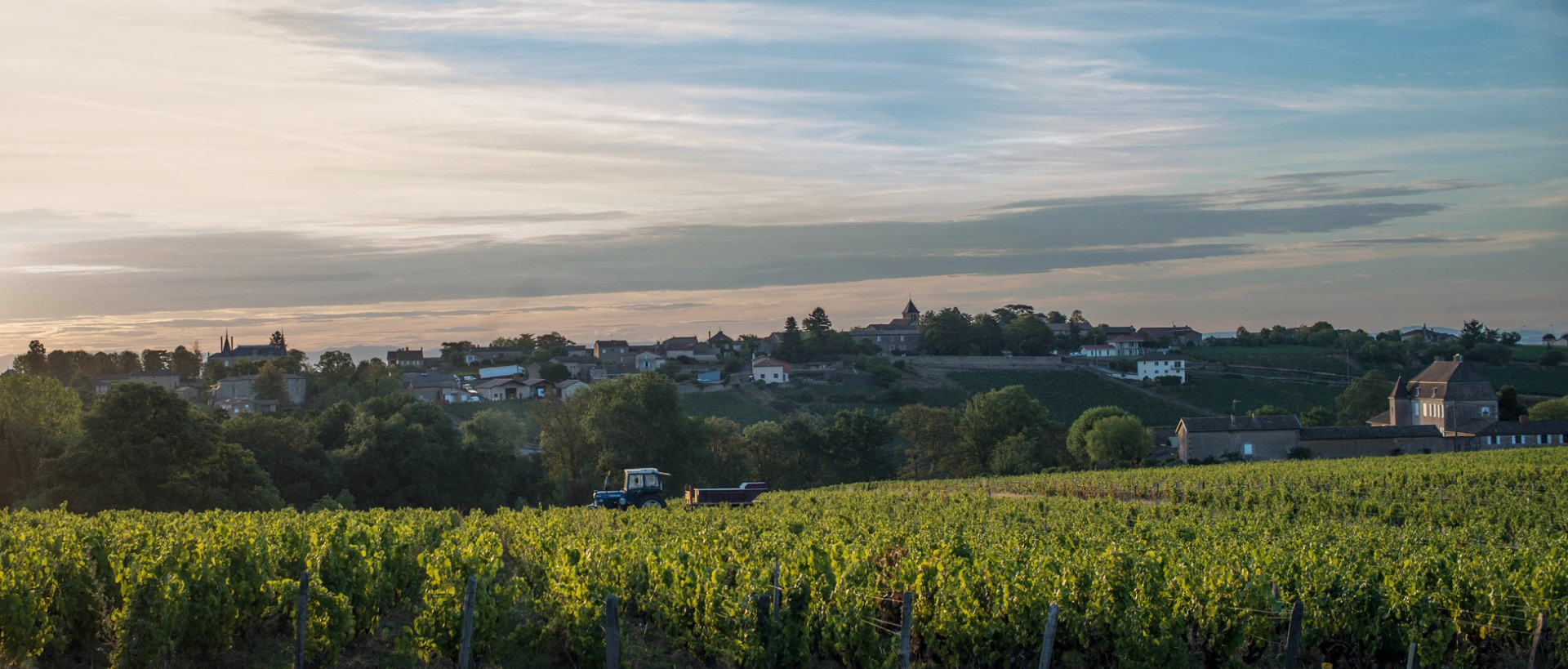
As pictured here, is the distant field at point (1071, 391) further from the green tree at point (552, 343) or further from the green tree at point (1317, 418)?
the green tree at point (552, 343)

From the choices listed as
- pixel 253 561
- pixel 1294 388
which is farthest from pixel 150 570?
pixel 1294 388

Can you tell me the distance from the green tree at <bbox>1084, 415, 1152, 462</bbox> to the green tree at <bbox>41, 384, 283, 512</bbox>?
37374 mm

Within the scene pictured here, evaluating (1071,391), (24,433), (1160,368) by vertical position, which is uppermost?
(24,433)

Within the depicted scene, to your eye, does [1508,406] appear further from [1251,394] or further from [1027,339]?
[1027,339]

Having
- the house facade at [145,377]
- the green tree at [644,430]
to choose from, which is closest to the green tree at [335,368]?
the house facade at [145,377]

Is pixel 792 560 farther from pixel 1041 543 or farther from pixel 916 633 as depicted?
pixel 1041 543

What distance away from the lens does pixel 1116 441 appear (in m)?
53.6

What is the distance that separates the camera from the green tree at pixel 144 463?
32.1 meters

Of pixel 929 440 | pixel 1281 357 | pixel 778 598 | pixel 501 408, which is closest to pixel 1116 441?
pixel 929 440

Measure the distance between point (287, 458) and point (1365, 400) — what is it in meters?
65.9

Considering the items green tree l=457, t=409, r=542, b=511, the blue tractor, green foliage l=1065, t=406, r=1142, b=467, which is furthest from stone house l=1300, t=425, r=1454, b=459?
green tree l=457, t=409, r=542, b=511

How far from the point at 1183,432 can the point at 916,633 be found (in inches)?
1905

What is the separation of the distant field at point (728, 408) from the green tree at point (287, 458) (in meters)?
30.6

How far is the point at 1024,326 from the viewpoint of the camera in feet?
345
